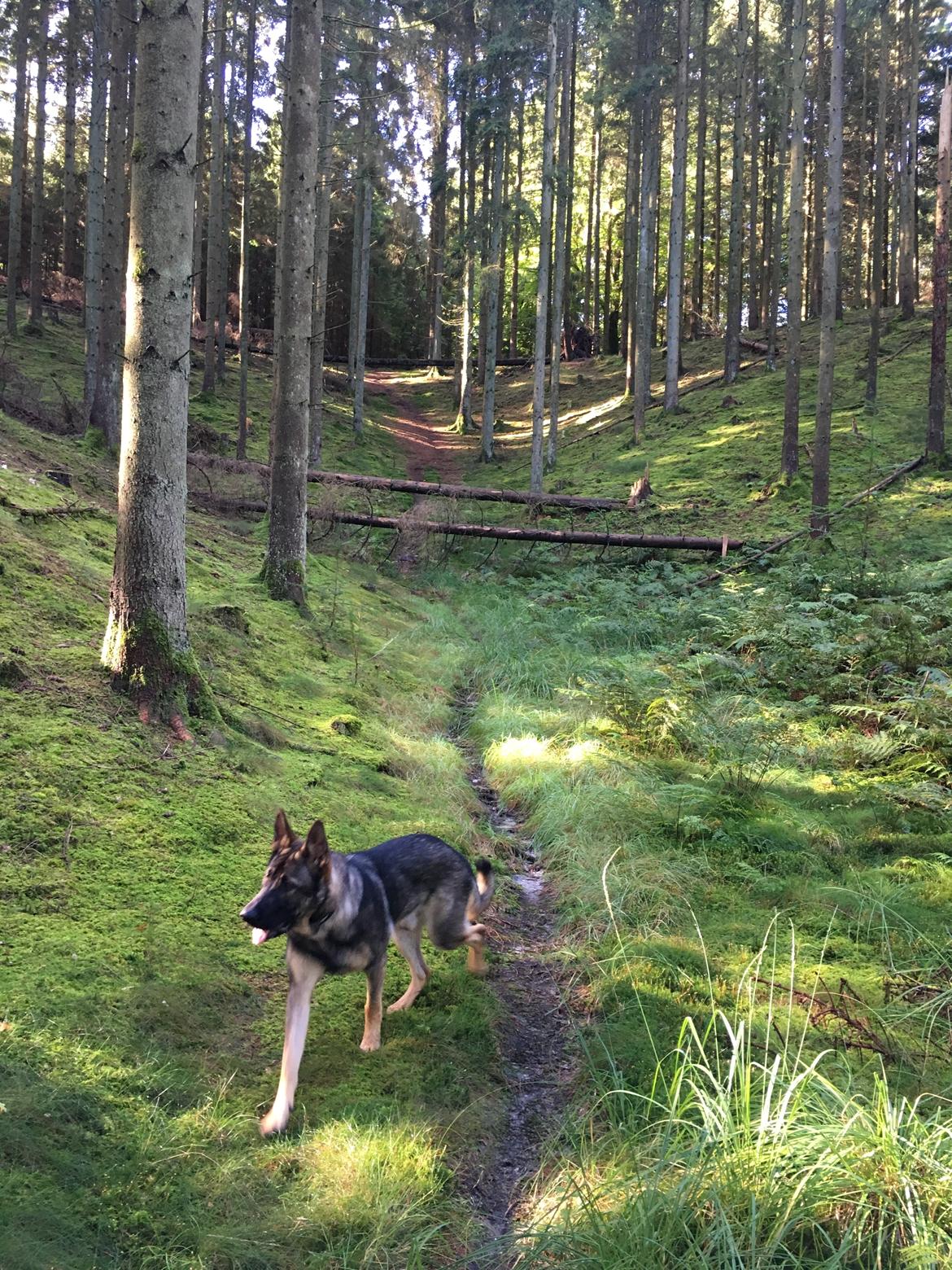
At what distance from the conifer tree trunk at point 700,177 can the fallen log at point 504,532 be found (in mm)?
21083

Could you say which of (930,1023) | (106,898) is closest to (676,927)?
(930,1023)

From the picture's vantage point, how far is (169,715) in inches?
236

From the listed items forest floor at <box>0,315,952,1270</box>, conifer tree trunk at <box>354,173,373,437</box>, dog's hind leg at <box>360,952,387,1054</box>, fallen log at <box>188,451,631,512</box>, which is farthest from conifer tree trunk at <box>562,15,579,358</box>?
dog's hind leg at <box>360,952,387,1054</box>

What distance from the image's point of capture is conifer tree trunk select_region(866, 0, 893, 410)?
974 inches

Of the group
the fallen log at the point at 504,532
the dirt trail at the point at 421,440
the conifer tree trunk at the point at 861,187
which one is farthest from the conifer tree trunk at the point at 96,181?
the conifer tree trunk at the point at 861,187

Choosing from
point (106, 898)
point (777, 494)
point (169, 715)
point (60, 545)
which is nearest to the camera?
point (106, 898)

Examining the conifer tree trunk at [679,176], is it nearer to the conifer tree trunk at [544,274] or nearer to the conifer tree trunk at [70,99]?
the conifer tree trunk at [544,274]

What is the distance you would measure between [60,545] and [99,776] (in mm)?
4060

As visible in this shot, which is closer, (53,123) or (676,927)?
(676,927)

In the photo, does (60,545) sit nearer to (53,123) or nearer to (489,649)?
(489,649)

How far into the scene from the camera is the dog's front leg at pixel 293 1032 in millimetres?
3229

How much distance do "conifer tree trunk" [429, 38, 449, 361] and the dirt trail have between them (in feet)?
14.7

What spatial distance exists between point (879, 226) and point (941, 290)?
54.0 feet

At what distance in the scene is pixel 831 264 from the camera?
18234 millimetres
